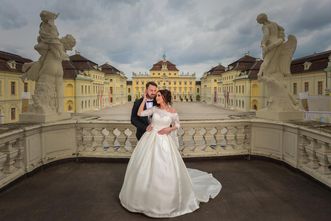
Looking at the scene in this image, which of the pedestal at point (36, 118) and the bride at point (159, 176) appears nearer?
the bride at point (159, 176)

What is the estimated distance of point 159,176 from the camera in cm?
303

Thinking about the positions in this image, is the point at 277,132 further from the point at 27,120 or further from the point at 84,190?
the point at 27,120

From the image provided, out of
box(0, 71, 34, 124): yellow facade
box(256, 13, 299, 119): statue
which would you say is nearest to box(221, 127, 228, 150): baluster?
box(256, 13, 299, 119): statue

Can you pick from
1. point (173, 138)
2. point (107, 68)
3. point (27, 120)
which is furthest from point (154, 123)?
point (107, 68)

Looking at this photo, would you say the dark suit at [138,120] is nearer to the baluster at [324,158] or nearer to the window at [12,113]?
the baluster at [324,158]

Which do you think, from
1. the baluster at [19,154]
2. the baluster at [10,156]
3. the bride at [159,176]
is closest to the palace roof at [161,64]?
the baluster at [19,154]

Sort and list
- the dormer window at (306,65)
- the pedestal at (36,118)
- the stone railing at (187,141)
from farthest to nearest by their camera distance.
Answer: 1. the dormer window at (306,65)
2. the pedestal at (36,118)
3. the stone railing at (187,141)

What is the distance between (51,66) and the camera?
5164 mm

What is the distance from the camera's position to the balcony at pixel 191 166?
10.2ft

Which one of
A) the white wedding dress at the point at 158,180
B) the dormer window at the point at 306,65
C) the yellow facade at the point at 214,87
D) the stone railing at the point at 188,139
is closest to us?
the white wedding dress at the point at 158,180

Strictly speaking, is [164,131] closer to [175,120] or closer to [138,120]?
[175,120]

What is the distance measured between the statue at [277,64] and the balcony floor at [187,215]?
139 centimetres

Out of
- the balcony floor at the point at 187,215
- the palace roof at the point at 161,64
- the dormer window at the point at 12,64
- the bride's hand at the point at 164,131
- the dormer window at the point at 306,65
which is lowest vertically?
the balcony floor at the point at 187,215

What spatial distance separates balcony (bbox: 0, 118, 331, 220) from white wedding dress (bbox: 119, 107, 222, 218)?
139 millimetres
